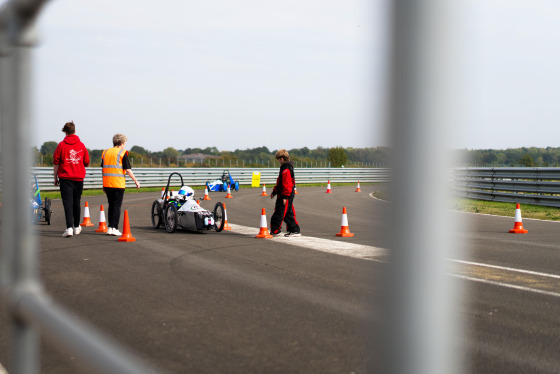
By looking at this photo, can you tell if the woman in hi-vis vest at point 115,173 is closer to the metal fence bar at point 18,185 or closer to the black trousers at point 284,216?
the black trousers at point 284,216

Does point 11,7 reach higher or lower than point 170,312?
higher

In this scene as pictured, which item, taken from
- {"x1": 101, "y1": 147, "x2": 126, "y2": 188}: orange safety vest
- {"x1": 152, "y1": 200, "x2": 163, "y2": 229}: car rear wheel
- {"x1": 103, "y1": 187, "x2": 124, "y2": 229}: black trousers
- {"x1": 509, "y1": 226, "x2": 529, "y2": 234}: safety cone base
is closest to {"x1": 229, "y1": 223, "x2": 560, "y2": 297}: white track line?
{"x1": 152, "y1": 200, "x2": 163, "y2": 229}: car rear wheel

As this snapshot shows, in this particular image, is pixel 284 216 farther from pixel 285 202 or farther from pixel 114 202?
pixel 114 202

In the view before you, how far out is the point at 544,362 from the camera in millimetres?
4441

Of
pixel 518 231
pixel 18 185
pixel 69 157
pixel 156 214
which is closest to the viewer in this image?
pixel 18 185

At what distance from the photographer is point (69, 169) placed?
11938 mm

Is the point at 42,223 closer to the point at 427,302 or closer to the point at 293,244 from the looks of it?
the point at 293,244

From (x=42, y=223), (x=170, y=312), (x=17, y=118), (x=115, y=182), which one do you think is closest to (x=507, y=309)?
(x=170, y=312)

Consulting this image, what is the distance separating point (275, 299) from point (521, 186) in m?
18.9

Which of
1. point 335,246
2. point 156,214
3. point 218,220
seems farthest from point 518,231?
point 156,214

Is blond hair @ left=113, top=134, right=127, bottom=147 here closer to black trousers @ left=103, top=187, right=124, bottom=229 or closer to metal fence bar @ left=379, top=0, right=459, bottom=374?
black trousers @ left=103, top=187, right=124, bottom=229

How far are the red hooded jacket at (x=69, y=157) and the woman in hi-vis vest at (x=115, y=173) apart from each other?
18.4 inches

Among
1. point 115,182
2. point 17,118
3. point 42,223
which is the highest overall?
point 17,118

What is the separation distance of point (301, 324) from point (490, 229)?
9942 mm
